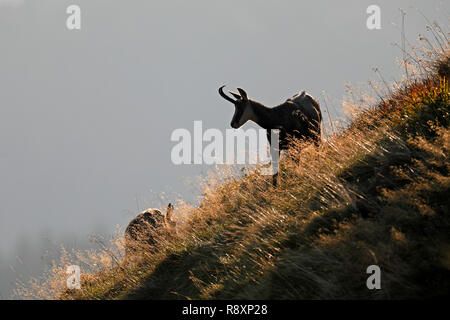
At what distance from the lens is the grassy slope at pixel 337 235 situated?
149 inches

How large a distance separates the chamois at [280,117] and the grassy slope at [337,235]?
1742 mm

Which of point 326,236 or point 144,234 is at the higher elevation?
point 326,236

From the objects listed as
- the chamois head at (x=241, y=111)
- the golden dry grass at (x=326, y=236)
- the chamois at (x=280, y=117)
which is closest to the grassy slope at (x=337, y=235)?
the golden dry grass at (x=326, y=236)

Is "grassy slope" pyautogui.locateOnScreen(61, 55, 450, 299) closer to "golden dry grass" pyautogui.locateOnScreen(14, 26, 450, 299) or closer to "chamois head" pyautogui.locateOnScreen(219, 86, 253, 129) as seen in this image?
"golden dry grass" pyautogui.locateOnScreen(14, 26, 450, 299)

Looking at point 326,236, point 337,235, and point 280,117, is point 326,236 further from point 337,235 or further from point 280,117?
point 280,117

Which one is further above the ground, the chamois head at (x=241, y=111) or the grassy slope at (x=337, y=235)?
the chamois head at (x=241, y=111)

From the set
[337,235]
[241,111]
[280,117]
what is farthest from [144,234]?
[337,235]

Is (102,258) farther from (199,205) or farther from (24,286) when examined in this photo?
(199,205)

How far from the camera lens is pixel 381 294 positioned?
353 centimetres

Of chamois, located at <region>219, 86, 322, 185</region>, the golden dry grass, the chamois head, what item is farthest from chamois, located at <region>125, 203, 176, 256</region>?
chamois, located at <region>219, 86, 322, 185</region>

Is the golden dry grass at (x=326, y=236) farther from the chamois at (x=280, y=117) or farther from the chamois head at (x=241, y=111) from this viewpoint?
the chamois head at (x=241, y=111)

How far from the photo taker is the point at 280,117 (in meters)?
9.81

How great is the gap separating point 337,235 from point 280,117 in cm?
574
